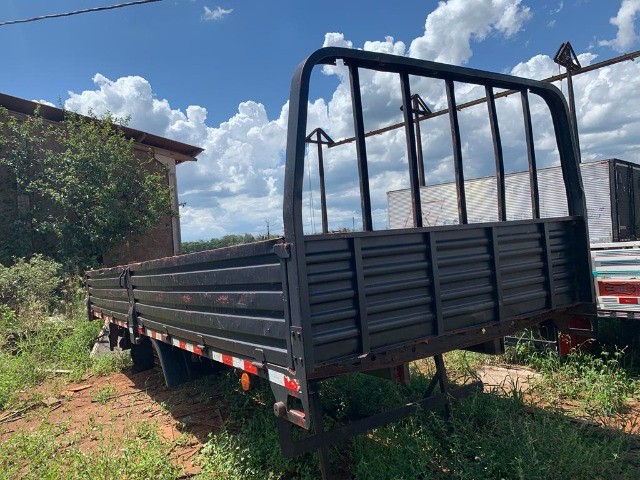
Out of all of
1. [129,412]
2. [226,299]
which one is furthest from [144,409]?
[226,299]

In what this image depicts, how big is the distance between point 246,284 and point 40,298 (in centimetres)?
859

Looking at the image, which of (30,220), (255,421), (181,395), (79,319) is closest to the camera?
(255,421)

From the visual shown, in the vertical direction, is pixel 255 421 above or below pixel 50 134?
below

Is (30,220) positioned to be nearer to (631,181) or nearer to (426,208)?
(426,208)

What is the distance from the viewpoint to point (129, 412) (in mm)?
4727

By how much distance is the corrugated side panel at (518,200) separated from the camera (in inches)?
313

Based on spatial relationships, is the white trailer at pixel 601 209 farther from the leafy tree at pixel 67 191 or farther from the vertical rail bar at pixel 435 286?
the leafy tree at pixel 67 191

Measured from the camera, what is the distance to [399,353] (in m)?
2.52

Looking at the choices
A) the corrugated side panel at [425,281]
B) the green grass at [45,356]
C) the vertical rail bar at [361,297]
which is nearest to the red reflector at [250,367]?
the corrugated side panel at [425,281]

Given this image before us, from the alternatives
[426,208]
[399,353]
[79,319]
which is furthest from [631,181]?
[79,319]

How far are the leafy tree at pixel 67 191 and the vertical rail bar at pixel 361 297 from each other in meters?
11.4

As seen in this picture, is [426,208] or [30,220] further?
[30,220]

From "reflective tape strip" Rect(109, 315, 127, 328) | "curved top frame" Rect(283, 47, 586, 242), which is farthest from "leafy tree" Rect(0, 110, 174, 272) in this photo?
"curved top frame" Rect(283, 47, 586, 242)

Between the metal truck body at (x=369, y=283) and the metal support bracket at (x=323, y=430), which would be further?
the metal support bracket at (x=323, y=430)
